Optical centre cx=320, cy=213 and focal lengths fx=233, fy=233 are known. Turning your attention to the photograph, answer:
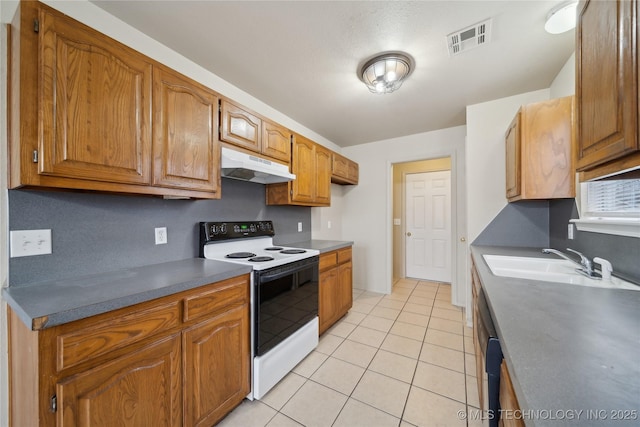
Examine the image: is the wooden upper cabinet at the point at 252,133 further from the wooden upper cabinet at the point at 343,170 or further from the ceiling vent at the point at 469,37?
the ceiling vent at the point at 469,37

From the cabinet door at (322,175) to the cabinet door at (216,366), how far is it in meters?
1.61

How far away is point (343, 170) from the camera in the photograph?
3359 mm

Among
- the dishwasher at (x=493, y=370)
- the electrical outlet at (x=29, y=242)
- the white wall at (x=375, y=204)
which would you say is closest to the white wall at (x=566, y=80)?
the white wall at (x=375, y=204)

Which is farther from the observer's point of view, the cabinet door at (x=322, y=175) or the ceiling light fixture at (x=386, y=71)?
the cabinet door at (x=322, y=175)

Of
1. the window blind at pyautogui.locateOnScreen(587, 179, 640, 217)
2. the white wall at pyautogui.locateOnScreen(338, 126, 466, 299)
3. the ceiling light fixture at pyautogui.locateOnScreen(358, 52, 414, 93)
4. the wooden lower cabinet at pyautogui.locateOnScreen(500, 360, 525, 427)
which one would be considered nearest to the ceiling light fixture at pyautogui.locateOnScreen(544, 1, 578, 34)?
the ceiling light fixture at pyautogui.locateOnScreen(358, 52, 414, 93)

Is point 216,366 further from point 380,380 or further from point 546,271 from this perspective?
point 546,271

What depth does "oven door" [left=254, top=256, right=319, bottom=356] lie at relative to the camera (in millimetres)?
1559

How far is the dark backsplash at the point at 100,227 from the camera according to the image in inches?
44.4

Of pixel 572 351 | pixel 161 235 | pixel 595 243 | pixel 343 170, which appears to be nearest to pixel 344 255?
pixel 343 170

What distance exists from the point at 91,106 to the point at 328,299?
228cm

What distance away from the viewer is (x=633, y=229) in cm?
113

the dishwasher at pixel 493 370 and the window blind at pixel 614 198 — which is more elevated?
the window blind at pixel 614 198

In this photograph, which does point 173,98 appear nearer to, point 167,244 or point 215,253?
point 167,244

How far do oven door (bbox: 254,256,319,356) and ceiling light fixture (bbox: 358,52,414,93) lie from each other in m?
1.61
